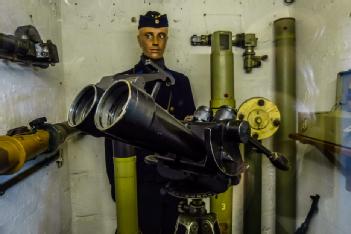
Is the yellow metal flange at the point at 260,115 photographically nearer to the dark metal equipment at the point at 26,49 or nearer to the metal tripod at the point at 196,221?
the metal tripod at the point at 196,221

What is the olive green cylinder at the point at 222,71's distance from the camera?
4.96 feet

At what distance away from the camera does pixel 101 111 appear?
1.89ft

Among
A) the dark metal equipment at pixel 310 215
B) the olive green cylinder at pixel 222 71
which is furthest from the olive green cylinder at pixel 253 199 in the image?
the olive green cylinder at pixel 222 71

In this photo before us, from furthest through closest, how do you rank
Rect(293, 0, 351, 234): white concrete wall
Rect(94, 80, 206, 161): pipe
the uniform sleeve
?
the uniform sleeve
Rect(293, 0, 351, 234): white concrete wall
Rect(94, 80, 206, 161): pipe

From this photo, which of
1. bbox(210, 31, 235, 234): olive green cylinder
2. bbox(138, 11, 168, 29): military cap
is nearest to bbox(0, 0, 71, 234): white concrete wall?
bbox(138, 11, 168, 29): military cap

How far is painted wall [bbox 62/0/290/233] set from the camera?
62.4 inches

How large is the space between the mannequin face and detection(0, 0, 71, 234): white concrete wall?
0.43 metres

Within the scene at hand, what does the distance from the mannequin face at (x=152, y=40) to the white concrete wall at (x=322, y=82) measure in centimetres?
74

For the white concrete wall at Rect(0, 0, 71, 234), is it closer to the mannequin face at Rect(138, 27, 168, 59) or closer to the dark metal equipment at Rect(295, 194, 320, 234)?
the mannequin face at Rect(138, 27, 168, 59)

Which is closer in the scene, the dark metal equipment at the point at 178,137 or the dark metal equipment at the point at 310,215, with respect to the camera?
the dark metal equipment at the point at 178,137

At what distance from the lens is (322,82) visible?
1462 mm

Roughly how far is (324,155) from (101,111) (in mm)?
1223

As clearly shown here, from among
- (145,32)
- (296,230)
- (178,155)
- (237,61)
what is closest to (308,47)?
(237,61)

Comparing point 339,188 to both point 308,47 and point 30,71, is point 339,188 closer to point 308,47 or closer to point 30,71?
point 308,47
